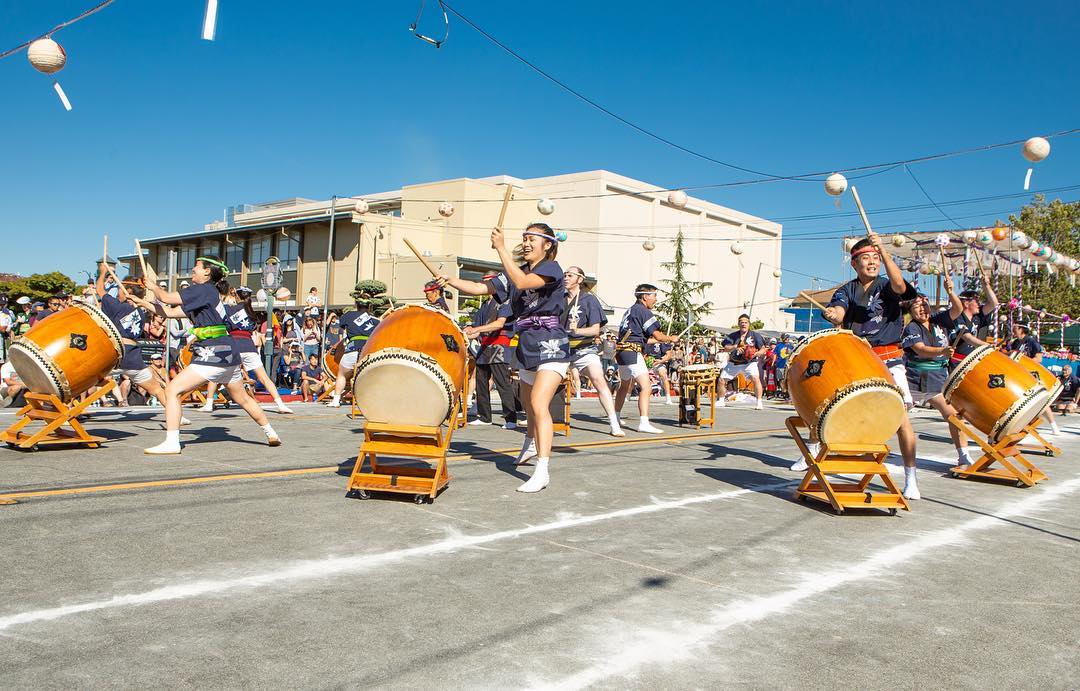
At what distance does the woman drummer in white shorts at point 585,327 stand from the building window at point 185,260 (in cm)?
3960

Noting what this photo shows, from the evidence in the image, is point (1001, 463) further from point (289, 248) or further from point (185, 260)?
point (185, 260)

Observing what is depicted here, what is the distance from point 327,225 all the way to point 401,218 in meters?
3.60

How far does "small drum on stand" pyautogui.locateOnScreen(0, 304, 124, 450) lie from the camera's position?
23.7 ft

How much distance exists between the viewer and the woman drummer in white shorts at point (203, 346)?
7258 mm

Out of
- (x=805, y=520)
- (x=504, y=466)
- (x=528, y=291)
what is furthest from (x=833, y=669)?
(x=504, y=466)

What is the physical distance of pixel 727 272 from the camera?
2318 inches

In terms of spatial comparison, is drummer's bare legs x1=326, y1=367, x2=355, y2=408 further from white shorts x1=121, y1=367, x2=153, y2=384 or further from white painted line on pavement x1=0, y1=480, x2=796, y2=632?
white painted line on pavement x1=0, y1=480, x2=796, y2=632

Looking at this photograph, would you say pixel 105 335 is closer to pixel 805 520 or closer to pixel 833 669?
pixel 805 520

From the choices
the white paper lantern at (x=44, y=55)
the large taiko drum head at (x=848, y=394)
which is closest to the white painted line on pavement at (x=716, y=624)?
the large taiko drum head at (x=848, y=394)

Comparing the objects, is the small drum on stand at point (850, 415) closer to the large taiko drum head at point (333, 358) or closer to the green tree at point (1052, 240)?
the large taiko drum head at point (333, 358)

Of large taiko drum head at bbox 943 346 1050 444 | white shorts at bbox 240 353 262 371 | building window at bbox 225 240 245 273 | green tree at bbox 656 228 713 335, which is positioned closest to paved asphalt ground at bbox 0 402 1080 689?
large taiko drum head at bbox 943 346 1050 444

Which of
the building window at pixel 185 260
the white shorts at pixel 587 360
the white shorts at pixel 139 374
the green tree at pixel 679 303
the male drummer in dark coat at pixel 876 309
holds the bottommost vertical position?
the white shorts at pixel 139 374

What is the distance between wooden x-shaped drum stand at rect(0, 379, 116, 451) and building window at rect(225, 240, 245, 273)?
120ft

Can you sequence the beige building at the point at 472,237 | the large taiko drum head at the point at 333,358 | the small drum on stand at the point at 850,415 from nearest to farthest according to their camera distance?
the small drum on stand at the point at 850,415 < the large taiko drum head at the point at 333,358 < the beige building at the point at 472,237
